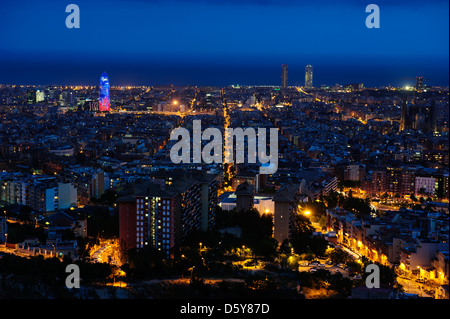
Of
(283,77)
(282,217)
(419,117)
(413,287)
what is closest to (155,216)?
(282,217)

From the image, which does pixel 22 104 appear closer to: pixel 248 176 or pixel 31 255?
pixel 248 176

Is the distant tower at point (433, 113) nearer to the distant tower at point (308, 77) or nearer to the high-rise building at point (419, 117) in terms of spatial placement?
the high-rise building at point (419, 117)

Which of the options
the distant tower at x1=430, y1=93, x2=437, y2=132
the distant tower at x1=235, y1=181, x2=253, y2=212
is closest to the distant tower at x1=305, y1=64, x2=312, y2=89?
the distant tower at x1=430, y1=93, x2=437, y2=132

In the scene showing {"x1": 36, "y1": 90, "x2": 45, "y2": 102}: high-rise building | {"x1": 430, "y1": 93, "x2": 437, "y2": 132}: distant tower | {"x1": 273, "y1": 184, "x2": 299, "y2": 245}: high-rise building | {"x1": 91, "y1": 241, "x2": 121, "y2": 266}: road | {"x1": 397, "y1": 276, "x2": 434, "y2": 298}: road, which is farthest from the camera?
{"x1": 36, "y1": 90, "x2": 45, "y2": 102}: high-rise building

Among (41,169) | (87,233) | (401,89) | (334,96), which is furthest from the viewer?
(334,96)

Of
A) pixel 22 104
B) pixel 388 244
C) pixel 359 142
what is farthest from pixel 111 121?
pixel 388 244

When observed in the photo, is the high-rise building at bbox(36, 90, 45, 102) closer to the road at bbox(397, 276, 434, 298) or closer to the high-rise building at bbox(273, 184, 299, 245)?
the high-rise building at bbox(273, 184, 299, 245)

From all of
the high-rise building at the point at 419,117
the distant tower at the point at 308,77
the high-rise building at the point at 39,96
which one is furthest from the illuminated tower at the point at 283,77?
the high-rise building at the point at 39,96

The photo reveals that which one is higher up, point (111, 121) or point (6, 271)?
point (111, 121)
